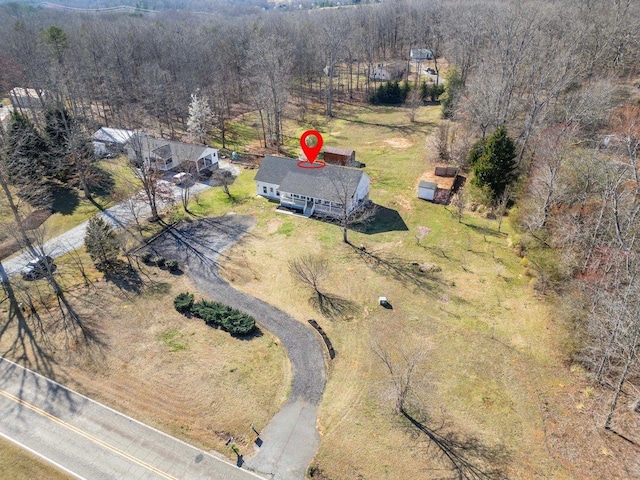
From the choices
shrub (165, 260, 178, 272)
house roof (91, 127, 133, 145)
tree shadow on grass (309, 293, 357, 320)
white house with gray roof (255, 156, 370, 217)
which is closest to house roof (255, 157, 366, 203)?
white house with gray roof (255, 156, 370, 217)

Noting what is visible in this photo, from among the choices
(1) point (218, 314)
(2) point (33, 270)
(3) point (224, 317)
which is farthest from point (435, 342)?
(2) point (33, 270)

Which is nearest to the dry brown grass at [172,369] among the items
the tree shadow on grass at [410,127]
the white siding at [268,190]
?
the white siding at [268,190]

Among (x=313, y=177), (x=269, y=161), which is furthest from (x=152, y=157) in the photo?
(x=313, y=177)

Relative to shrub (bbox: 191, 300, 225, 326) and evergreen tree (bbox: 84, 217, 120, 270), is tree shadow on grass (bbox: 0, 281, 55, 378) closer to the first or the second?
evergreen tree (bbox: 84, 217, 120, 270)

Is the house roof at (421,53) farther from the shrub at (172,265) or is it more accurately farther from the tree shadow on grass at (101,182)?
the shrub at (172,265)

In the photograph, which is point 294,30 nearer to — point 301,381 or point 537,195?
point 537,195

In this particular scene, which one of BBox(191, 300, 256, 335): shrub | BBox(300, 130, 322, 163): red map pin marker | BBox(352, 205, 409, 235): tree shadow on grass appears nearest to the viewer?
BBox(191, 300, 256, 335): shrub
